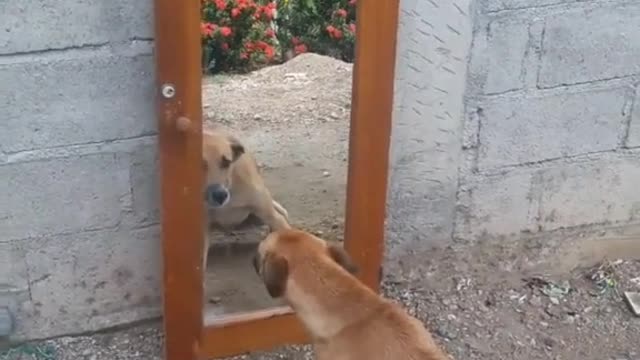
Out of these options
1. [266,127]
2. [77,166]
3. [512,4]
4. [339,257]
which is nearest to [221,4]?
[266,127]

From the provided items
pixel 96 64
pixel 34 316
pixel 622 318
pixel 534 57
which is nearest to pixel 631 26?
pixel 534 57

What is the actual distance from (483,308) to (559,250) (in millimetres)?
425

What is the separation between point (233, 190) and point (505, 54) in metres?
1.08

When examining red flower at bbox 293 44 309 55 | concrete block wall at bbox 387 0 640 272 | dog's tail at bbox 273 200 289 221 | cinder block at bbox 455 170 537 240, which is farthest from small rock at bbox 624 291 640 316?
red flower at bbox 293 44 309 55

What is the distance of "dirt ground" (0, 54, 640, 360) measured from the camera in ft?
12.5

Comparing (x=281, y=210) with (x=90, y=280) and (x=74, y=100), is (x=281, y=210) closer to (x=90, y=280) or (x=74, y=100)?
(x=90, y=280)

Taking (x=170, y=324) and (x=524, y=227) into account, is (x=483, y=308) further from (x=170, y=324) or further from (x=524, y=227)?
(x=170, y=324)

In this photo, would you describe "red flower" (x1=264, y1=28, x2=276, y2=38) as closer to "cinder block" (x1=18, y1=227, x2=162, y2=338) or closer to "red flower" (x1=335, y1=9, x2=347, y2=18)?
"red flower" (x1=335, y1=9, x2=347, y2=18)

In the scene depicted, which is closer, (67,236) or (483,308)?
(67,236)

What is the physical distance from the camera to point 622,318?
4391 mm

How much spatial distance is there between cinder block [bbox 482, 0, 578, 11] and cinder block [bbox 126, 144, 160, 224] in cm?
125

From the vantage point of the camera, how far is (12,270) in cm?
381

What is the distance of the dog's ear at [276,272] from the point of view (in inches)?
127

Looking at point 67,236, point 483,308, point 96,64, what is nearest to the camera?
point 96,64
